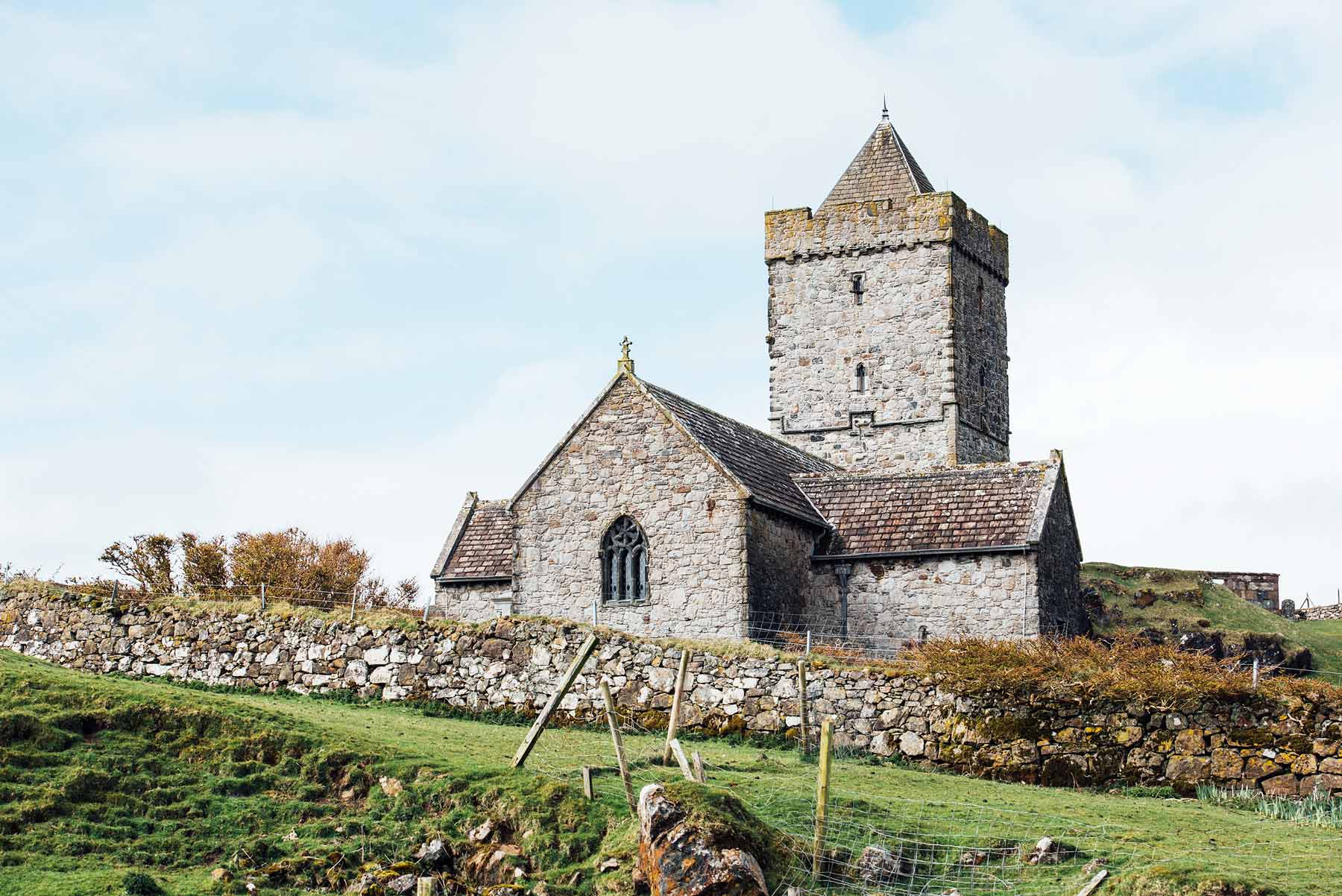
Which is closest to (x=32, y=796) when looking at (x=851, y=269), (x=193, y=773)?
(x=193, y=773)

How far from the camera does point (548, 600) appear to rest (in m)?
36.1

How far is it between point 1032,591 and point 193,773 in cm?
1881

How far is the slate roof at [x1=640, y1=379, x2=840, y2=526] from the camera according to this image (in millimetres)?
35594

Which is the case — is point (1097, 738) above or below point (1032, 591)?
below

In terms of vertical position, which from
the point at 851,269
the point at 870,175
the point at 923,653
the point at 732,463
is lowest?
the point at 923,653

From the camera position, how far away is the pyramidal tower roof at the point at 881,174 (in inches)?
1970

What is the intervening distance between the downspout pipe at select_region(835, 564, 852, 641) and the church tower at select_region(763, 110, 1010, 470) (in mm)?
11026

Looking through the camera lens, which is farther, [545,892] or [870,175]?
[870,175]

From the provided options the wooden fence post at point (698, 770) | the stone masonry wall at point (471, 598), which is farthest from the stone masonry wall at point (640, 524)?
the wooden fence post at point (698, 770)

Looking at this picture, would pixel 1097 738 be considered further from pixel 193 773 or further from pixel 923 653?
pixel 193 773

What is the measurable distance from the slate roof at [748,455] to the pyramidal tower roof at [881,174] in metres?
11.9

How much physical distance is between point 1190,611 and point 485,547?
2303cm

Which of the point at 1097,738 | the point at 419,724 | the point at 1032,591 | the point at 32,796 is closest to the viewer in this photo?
the point at 32,796

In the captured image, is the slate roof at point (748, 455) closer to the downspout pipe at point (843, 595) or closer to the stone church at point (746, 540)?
the stone church at point (746, 540)
